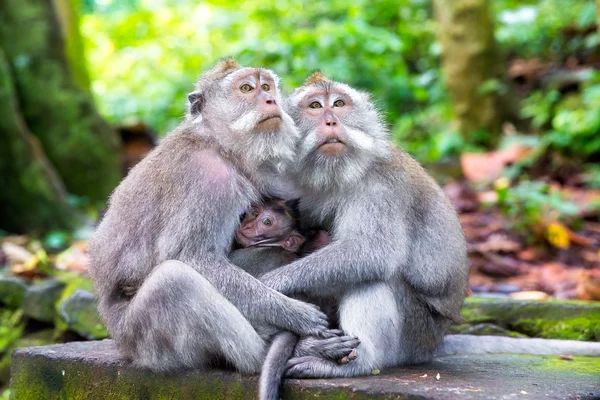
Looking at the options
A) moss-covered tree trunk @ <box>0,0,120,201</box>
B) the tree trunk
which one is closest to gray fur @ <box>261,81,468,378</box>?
the tree trunk

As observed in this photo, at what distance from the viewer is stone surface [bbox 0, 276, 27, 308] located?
670 centimetres

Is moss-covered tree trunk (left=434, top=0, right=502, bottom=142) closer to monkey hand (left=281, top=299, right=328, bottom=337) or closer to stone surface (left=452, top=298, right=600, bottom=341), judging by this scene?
stone surface (left=452, top=298, right=600, bottom=341)

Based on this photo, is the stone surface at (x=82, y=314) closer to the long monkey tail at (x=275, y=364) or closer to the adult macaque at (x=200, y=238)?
the adult macaque at (x=200, y=238)

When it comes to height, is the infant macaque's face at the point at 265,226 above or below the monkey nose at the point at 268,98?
below

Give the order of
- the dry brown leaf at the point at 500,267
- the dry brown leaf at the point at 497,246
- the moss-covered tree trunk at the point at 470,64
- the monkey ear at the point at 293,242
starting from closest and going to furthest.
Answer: the monkey ear at the point at 293,242 < the dry brown leaf at the point at 500,267 < the dry brown leaf at the point at 497,246 < the moss-covered tree trunk at the point at 470,64

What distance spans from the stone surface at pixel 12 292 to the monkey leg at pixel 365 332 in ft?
12.7

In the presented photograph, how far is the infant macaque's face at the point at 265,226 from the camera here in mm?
4070

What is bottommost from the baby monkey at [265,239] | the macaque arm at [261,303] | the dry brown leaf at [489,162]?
the macaque arm at [261,303]

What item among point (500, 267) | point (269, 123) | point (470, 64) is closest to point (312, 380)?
point (269, 123)

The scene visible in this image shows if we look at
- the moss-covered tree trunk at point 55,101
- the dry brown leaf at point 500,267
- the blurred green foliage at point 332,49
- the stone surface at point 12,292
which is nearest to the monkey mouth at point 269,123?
the stone surface at point 12,292

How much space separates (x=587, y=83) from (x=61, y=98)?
7248 millimetres

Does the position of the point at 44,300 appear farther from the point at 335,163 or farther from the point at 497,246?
the point at 497,246

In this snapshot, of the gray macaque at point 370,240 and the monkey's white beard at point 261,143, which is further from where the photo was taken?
the monkey's white beard at point 261,143

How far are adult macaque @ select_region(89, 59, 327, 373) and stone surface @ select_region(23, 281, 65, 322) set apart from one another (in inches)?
96.1
